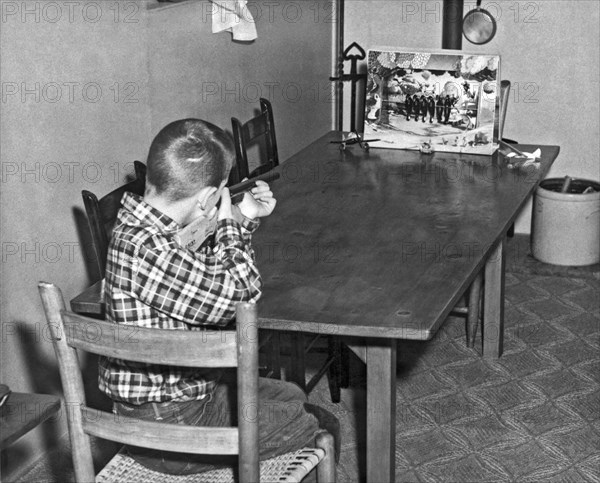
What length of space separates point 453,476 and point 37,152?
1554mm

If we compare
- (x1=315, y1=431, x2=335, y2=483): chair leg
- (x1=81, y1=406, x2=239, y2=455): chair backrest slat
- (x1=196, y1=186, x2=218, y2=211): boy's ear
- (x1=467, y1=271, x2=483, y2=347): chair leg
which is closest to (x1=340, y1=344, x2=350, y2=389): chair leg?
(x1=467, y1=271, x2=483, y2=347): chair leg

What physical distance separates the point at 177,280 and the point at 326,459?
55cm

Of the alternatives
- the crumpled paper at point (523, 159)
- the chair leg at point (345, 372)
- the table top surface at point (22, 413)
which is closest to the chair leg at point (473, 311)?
the crumpled paper at point (523, 159)

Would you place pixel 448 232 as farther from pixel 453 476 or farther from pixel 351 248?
pixel 453 476

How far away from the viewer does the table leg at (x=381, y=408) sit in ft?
7.67

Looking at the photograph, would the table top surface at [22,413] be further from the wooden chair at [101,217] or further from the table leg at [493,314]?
the table leg at [493,314]

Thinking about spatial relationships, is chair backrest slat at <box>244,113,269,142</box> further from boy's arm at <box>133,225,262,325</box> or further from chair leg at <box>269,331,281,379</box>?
boy's arm at <box>133,225,262,325</box>

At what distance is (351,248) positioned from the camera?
2666 millimetres

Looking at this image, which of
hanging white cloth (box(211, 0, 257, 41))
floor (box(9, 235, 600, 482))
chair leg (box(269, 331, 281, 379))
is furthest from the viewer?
hanging white cloth (box(211, 0, 257, 41))

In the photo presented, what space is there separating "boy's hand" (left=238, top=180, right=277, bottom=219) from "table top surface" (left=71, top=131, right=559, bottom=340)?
0.51ft

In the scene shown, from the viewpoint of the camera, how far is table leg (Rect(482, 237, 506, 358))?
3.59m

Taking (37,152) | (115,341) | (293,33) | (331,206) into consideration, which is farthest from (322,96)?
(115,341)

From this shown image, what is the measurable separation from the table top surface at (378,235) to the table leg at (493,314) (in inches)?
16.4

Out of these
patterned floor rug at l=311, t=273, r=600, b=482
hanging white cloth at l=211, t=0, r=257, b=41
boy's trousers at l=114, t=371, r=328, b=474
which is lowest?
patterned floor rug at l=311, t=273, r=600, b=482
